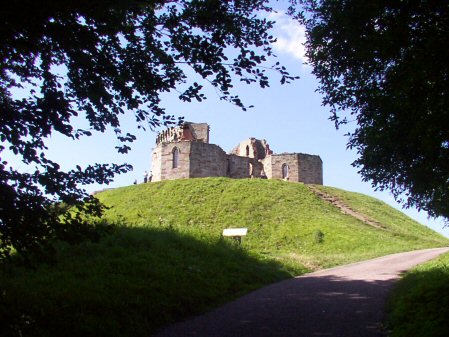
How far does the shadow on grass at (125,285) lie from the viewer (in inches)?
236

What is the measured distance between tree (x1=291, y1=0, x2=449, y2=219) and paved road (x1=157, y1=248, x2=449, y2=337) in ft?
8.05

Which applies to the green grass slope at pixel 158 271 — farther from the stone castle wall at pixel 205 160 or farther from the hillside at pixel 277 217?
the stone castle wall at pixel 205 160

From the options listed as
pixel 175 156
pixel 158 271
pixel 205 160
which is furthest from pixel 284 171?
pixel 158 271

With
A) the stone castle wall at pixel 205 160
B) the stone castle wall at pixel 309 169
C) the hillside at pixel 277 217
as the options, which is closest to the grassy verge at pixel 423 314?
the hillside at pixel 277 217

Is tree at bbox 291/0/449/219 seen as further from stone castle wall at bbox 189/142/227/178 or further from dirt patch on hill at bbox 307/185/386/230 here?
stone castle wall at bbox 189/142/227/178

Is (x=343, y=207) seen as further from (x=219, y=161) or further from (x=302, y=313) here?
(x=302, y=313)

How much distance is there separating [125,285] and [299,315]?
342cm

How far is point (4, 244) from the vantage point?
4855 millimetres

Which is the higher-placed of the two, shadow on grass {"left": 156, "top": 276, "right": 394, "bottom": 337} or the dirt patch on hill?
the dirt patch on hill

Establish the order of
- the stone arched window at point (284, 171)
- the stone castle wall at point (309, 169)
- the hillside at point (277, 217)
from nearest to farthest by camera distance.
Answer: the hillside at point (277, 217), the stone castle wall at point (309, 169), the stone arched window at point (284, 171)

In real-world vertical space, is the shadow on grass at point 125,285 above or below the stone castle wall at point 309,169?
below

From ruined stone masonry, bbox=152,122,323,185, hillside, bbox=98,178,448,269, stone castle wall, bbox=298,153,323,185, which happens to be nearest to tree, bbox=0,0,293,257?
hillside, bbox=98,178,448,269

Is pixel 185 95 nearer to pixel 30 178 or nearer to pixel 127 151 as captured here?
pixel 127 151

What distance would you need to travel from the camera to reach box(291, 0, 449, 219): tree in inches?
196
